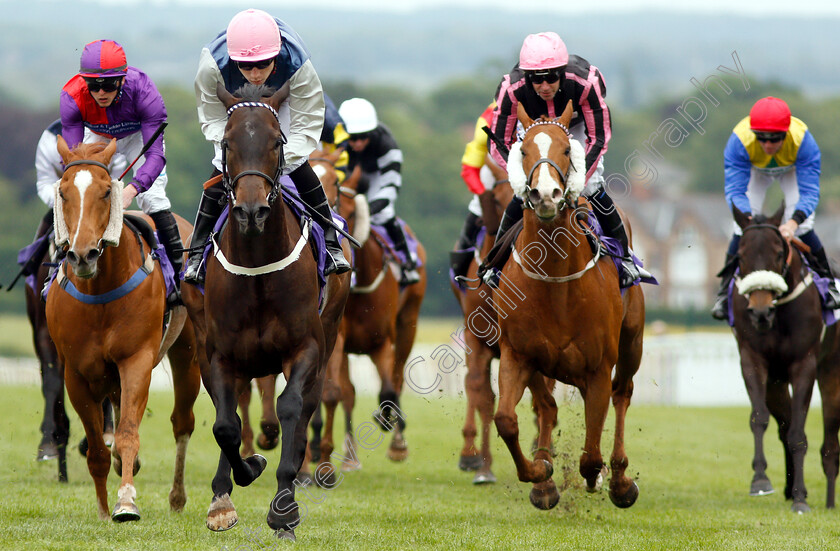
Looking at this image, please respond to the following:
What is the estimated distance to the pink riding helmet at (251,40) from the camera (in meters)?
6.60

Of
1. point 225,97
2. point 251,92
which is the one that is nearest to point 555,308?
point 251,92

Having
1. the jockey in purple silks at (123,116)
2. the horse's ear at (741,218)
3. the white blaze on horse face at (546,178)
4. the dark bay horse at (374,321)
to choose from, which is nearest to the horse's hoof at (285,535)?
the jockey in purple silks at (123,116)

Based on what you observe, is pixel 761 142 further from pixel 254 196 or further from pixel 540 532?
pixel 254 196

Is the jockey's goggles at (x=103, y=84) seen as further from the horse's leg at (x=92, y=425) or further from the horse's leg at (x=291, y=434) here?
the horse's leg at (x=291, y=434)

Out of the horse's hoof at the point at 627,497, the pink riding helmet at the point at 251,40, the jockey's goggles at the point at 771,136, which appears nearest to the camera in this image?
the pink riding helmet at the point at 251,40

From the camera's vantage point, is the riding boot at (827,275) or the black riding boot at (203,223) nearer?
the black riding boot at (203,223)

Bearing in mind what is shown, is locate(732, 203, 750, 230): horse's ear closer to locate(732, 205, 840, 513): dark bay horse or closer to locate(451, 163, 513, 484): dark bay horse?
locate(732, 205, 840, 513): dark bay horse

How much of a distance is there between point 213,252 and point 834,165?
82.5m

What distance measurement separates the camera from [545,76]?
24.2 feet

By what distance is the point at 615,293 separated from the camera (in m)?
7.32

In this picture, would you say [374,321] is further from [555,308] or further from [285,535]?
[285,535]

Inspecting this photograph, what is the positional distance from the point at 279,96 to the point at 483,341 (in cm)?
413

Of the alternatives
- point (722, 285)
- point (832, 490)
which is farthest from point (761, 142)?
point (832, 490)

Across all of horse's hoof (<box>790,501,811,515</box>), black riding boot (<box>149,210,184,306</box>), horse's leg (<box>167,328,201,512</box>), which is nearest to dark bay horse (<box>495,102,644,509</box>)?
horse's hoof (<box>790,501,811,515</box>)
